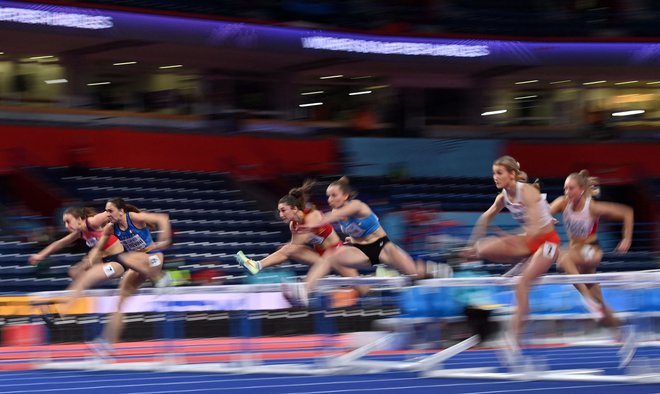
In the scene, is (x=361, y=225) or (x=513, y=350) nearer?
(x=513, y=350)

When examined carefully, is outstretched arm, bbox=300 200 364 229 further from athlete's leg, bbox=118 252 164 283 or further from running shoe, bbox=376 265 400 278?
running shoe, bbox=376 265 400 278

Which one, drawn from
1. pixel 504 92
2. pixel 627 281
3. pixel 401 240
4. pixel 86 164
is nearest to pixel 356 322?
pixel 627 281

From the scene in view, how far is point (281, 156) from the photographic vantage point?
23.8m

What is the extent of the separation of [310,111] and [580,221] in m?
16.2

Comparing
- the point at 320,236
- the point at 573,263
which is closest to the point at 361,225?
the point at 320,236

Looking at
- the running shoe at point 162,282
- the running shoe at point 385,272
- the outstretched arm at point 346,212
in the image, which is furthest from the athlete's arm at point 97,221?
the running shoe at point 385,272

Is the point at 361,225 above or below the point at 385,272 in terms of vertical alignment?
above

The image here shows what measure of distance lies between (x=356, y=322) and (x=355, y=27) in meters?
12.2

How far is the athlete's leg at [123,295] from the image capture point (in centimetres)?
1152

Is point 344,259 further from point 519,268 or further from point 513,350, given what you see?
point 513,350

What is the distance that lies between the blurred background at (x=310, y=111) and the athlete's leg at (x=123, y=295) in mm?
5234

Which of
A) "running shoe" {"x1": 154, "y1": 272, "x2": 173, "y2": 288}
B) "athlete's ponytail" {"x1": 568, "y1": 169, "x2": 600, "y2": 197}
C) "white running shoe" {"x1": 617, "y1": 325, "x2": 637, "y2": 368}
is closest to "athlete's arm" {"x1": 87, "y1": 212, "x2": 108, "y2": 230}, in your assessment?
"running shoe" {"x1": 154, "y1": 272, "x2": 173, "y2": 288}

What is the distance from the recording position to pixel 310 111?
26297 millimetres

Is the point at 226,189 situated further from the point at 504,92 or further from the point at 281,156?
the point at 504,92
